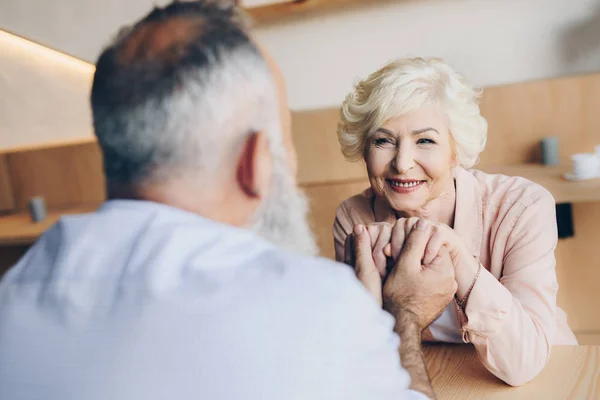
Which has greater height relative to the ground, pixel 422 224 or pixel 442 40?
pixel 442 40

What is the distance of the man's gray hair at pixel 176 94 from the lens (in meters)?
0.54

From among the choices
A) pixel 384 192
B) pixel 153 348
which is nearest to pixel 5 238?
pixel 384 192

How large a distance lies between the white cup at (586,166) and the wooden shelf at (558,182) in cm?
3

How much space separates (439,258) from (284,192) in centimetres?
33

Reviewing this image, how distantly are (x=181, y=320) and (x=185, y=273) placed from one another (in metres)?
0.05

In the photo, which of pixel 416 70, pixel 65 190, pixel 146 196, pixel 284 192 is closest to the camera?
pixel 146 196

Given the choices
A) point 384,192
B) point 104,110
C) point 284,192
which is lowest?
point 384,192

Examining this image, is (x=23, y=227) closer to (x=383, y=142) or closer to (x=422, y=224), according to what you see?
(x=383, y=142)

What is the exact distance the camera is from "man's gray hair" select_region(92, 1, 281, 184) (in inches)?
21.4

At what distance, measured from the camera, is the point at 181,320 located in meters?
0.47

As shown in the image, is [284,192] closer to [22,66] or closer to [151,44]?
[151,44]

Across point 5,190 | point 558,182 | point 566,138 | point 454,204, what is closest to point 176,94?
point 454,204

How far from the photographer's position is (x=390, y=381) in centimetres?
55

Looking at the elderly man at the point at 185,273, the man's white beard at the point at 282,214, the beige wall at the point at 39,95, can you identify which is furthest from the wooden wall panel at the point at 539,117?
the beige wall at the point at 39,95
